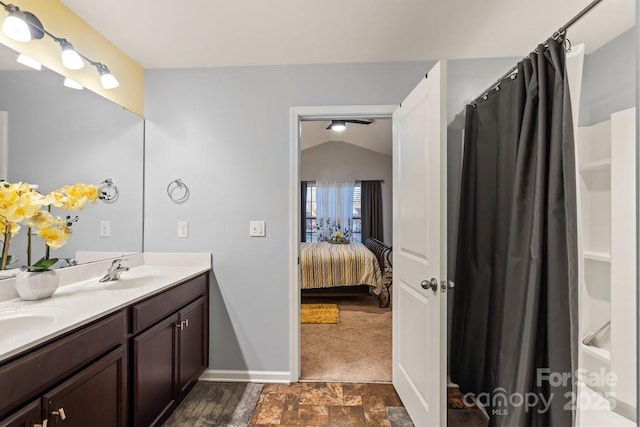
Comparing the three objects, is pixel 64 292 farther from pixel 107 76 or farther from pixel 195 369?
pixel 107 76

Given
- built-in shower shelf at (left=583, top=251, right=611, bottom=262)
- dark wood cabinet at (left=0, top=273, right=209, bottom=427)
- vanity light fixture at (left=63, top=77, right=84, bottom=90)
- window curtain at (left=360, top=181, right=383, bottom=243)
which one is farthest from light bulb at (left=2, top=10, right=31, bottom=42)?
window curtain at (left=360, top=181, right=383, bottom=243)

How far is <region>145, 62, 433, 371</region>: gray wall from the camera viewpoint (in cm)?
220

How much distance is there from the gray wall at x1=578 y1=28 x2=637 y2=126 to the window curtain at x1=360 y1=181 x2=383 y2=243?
5.11 m

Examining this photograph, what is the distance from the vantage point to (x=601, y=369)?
1575mm

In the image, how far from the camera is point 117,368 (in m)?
1.34

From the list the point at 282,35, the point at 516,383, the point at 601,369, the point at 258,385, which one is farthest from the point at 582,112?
the point at 258,385

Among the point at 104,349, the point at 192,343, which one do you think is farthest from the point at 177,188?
the point at 104,349

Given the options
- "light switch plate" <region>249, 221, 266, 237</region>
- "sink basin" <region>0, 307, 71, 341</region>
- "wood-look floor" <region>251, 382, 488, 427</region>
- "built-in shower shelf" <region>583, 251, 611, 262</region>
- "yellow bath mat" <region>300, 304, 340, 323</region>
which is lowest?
"wood-look floor" <region>251, 382, 488, 427</region>

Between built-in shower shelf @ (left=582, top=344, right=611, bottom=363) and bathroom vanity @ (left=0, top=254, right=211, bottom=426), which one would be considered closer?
bathroom vanity @ (left=0, top=254, right=211, bottom=426)

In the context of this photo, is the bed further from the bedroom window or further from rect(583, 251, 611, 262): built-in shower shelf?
the bedroom window

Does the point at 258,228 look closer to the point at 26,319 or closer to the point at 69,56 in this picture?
the point at 26,319

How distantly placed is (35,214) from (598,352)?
2998mm

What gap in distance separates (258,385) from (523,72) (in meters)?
2.54

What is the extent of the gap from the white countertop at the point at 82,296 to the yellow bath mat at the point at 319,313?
1.76 meters
